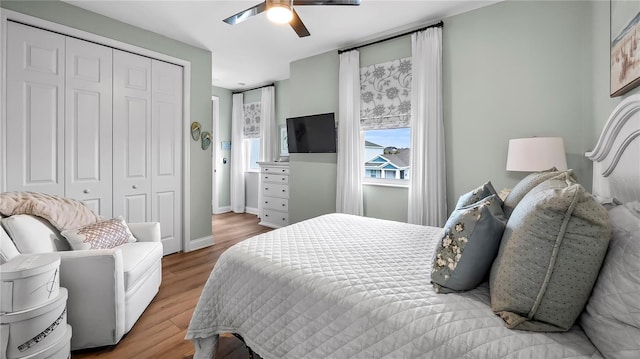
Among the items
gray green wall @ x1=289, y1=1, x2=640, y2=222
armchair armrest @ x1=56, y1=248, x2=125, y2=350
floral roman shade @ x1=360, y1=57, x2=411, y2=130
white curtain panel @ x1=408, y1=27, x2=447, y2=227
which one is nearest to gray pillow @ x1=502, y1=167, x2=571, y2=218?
gray green wall @ x1=289, y1=1, x2=640, y2=222

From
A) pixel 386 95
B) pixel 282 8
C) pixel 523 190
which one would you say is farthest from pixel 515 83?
pixel 282 8

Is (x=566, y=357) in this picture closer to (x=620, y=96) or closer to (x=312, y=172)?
(x=620, y=96)

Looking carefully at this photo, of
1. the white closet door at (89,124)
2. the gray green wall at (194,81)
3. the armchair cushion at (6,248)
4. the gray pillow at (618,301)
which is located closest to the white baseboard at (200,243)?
the gray green wall at (194,81)

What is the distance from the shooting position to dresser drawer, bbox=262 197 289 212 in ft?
15.8

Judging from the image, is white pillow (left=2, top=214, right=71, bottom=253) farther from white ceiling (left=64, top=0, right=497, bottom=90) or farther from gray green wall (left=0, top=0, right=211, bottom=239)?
white ceiling (left=64, top=0, right=497, bottom=90)

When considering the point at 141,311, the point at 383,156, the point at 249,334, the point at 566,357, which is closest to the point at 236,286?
the point at 249,334

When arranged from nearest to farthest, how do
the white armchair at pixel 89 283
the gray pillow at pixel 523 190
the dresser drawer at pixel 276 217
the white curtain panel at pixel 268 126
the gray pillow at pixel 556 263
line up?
the gray pillow at pixel 556 263, the gray pillow at pixel 523 190, the white armchair at pixel 89 283, the dresser drawer at pixel 276 217, the white curtain panel at pixel 268 126

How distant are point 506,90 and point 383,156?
56.9 inches

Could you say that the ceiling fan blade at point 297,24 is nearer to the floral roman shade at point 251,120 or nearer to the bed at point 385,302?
the bed at point 385,302

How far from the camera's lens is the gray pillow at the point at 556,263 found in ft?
2.81

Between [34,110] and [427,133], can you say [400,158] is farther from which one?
[34,110]

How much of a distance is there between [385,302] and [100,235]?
2.11m

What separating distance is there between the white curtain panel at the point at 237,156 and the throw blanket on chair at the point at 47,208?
3940 millimetres

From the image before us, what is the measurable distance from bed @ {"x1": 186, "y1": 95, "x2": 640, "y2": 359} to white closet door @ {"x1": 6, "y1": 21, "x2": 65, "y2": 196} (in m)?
2.25
